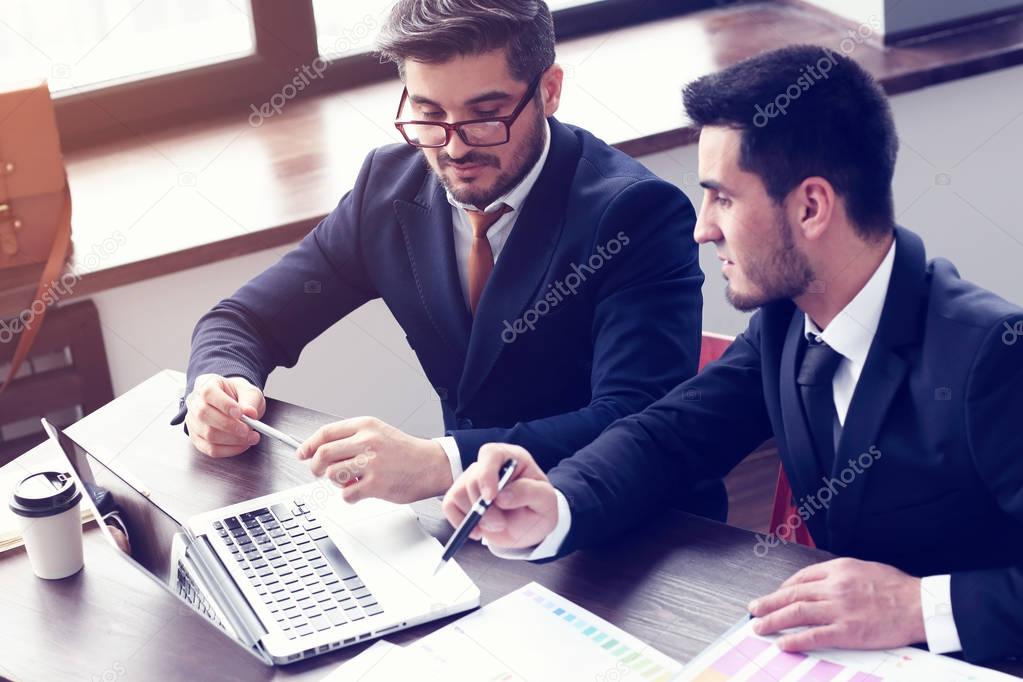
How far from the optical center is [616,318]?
6.41ft

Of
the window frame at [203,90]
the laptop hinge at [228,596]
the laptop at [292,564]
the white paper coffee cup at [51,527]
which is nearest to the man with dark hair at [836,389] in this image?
the laptop at [292,564]

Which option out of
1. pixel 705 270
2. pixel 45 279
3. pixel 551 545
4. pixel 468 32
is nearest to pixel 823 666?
pixel 551 545

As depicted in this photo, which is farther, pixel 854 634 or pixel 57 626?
pixel 57 626

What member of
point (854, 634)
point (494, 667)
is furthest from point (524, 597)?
point (854, 634)

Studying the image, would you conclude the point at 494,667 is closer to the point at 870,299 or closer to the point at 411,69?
the point at 870,299

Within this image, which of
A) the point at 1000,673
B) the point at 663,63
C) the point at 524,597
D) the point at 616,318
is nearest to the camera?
the point at 1000,673

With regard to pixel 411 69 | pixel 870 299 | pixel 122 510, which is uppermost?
pixel 411 69

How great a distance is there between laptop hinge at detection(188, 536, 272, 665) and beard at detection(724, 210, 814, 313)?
736 millimetres

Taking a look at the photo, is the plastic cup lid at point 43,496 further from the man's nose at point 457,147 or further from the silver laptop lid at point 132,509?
the man's nose at point 457,147

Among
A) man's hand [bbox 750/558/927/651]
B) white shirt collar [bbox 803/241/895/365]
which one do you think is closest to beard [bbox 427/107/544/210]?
white shirt collar [bbox 803/241/895/365]

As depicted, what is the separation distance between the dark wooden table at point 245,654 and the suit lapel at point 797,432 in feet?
0.47

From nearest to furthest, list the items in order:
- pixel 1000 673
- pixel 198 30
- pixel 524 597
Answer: pixel 1000 673, pixel 524 597, pixel 198 30

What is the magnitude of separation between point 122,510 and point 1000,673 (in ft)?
3.72

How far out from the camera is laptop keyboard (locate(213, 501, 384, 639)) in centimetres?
153
